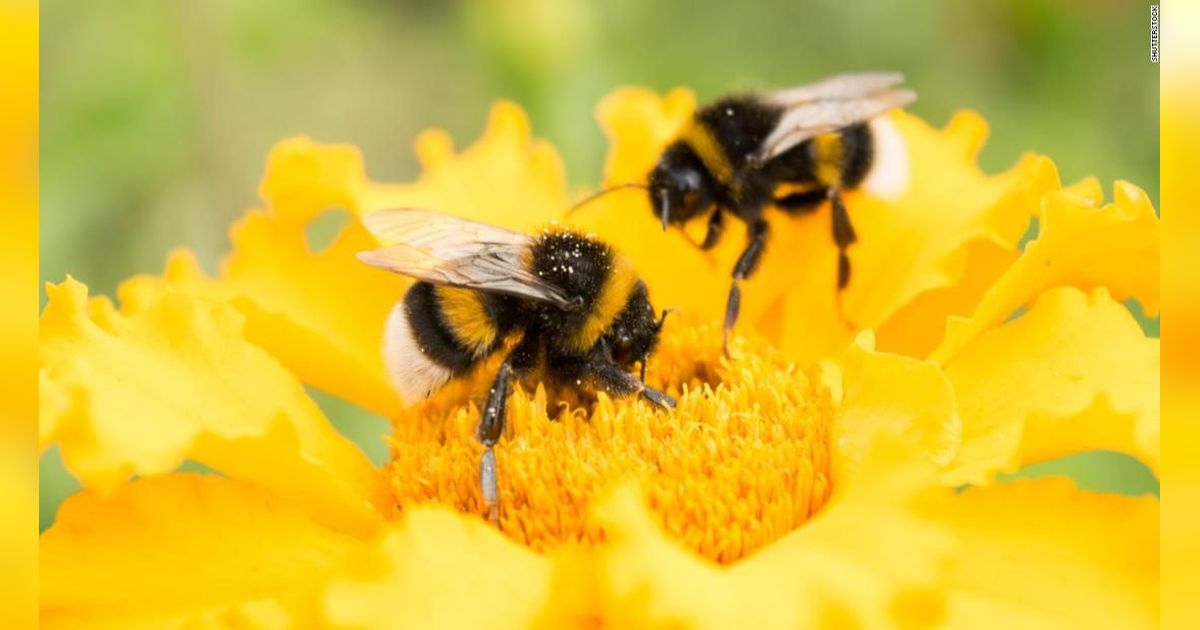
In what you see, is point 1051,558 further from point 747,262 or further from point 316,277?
point 316,277

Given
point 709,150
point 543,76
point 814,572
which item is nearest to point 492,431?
point 814,572

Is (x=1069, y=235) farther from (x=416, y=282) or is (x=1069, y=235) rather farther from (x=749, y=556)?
(x=416, y=282)

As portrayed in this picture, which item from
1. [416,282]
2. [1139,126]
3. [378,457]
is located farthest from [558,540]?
[1139,126]

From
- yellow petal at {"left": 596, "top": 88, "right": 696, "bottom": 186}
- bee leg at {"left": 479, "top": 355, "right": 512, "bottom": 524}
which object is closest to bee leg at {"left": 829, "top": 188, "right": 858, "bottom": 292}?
yellow petal at {"left": 596, "top": 88, "right": 696, "bottom": 186}

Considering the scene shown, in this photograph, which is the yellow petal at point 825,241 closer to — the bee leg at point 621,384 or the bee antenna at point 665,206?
the bee antenna at point 665,206

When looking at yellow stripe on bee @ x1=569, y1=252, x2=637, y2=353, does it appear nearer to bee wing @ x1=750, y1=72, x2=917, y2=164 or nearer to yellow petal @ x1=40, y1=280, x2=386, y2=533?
yellow petal @ x1=40, y1=280, x2=386, y2=533

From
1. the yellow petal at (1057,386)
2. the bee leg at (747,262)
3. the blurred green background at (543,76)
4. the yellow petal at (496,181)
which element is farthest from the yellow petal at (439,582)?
the blurred green background at (543,76)
